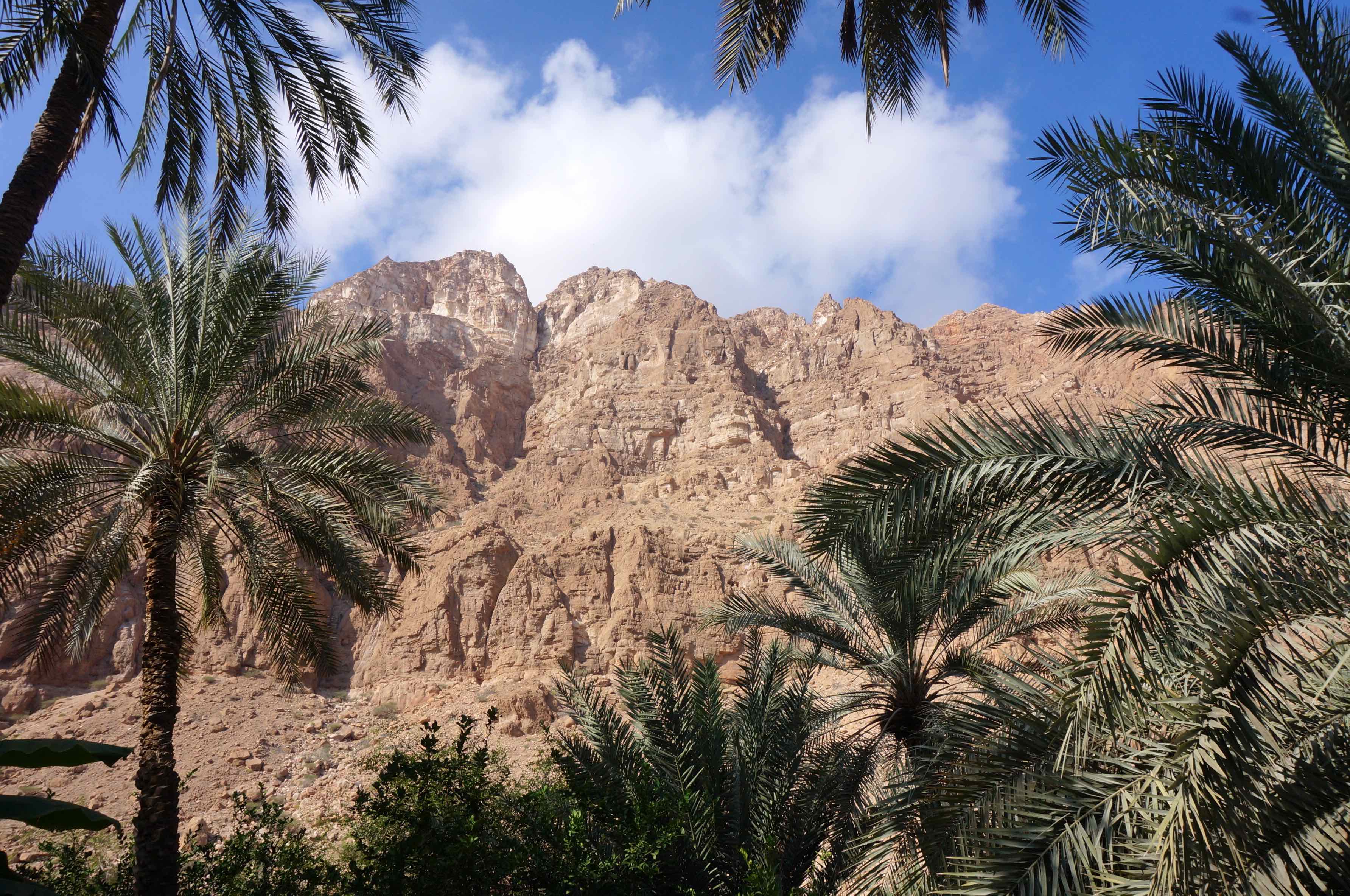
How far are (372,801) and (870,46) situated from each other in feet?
26.0

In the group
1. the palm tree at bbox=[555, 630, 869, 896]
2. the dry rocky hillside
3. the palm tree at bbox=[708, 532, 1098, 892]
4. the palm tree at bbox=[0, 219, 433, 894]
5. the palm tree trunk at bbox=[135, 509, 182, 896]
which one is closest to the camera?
the palm tree at bbox=[708, 532, 1098, 892]

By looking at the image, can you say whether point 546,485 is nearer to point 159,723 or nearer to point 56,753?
point 159,723

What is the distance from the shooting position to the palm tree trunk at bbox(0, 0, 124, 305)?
581 centimetres

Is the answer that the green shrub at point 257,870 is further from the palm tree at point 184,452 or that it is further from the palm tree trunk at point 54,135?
the palm tree trunk at point 54,135

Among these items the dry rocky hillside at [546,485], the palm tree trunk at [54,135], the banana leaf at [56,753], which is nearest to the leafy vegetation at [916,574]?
the banana leaf at [56,753]

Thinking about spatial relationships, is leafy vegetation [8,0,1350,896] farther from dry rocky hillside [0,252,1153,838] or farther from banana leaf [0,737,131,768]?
dry rocky hillside [0,252,1153,838]

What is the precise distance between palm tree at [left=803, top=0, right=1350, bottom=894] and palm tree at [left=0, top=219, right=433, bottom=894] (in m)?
6.00

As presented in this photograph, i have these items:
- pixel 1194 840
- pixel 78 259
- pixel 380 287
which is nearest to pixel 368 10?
pixel 78 259

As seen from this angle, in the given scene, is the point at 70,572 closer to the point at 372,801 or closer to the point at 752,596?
the point at 372,801

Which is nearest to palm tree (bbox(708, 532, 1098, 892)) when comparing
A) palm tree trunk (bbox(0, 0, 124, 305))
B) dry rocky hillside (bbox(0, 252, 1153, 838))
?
palm tree trunk (bbox(0, 0, 124, 305))

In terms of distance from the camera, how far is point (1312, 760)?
4508 millimetres

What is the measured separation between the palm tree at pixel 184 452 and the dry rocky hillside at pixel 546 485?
28.9 feet

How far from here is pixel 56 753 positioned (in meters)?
3.21

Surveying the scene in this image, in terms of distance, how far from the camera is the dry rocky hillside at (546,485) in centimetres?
2964
